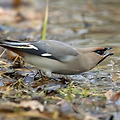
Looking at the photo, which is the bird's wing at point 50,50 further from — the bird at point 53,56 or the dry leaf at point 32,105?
the dry leaf at point 32,105

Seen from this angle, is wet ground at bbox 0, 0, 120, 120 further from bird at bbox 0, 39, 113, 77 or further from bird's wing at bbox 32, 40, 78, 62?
bird's wing at bbox 32, 40, 78, 62

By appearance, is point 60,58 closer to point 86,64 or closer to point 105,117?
point 86,64

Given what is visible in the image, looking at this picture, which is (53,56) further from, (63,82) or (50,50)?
(63,82)

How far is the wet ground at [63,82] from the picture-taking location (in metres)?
3.17

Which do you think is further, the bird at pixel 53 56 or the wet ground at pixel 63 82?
the bird at pixel 53 56

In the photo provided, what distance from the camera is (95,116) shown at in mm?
3197

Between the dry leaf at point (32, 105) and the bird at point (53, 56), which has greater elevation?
the bird at point (53, 56)

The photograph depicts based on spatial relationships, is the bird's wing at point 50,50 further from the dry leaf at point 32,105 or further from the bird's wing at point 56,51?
the dry leaf at point 32,105

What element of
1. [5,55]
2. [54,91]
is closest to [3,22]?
[5,55]

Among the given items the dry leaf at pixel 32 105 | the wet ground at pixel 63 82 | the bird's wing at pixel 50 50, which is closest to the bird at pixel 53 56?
the bird's wing at pixel 50 50

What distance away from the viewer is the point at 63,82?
4438 mm

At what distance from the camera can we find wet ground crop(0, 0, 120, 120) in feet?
10.4

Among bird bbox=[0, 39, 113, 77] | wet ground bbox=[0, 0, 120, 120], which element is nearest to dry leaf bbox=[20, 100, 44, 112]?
wet ground bbox=[0, 0, 120, 120]

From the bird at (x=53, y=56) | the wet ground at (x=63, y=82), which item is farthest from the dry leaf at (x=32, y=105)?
the bird at (x=53, y=56)
